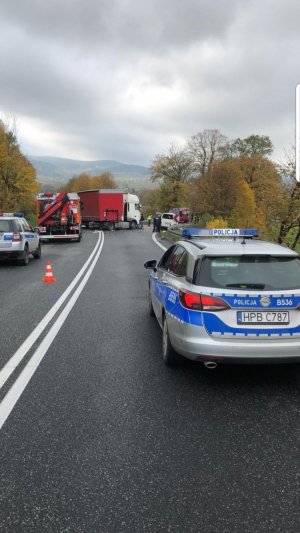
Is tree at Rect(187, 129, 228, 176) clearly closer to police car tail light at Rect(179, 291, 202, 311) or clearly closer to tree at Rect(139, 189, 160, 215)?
tree at Rect(139, 189, 160, 215)

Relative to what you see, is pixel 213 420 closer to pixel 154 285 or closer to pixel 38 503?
pixel 38 503

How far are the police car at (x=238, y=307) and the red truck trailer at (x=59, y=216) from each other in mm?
23534

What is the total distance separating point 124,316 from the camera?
753cm

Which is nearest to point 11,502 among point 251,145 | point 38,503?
point 38,503

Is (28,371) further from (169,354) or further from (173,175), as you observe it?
(173,175)

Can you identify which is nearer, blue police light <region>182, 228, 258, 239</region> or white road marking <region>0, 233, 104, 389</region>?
white road marking <region>0, 233, 104, 389</region>

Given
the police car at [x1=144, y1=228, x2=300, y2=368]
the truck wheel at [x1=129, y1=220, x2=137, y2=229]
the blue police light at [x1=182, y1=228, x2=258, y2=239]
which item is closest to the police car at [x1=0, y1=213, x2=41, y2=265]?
the blue police light at [x1=182, y1=228, x2=258, y2=239]

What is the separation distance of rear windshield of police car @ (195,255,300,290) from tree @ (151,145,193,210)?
207 ft

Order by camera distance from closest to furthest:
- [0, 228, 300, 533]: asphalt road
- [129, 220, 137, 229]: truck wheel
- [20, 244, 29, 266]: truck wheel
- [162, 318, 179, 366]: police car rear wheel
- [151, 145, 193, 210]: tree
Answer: [0, 228, 300, 533]: asphalt road, [162, 318, 179, 366]: police car rear wheel, [20, 244, 29, 266]: truck wheel, [129, 220, 137, 229]: truck wheel, [151, 145, 193, 210]: tree

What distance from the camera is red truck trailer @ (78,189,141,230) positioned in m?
39.9

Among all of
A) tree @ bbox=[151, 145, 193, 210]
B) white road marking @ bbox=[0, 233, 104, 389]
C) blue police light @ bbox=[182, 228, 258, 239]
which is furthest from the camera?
tree @ bbox=[151, 145, 193, 210]

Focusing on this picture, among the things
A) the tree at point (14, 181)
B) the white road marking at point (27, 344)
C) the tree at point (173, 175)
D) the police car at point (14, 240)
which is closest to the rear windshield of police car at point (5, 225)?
the police car at point (14, 240)

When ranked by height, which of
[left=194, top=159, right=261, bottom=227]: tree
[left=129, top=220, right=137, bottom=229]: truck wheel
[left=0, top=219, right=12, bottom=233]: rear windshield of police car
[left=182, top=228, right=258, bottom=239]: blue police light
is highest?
[left=194, top=159, right=261, bottom=227]: tree

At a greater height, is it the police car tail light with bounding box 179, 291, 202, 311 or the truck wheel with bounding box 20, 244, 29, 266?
the police car tail light with bounding box 179, 291, 202, 311
